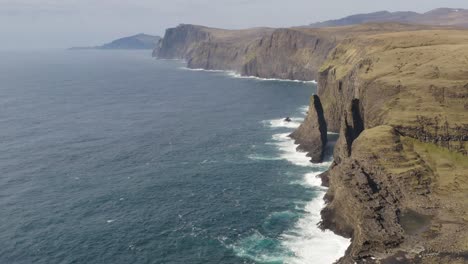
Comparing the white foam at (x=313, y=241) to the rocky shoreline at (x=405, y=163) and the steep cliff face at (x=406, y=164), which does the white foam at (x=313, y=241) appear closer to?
the rocky shoreline at (x=405, y=163)

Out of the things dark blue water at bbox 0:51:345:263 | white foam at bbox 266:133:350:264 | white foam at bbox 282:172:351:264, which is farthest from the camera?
dark blue water at bbox 0:51:345:263

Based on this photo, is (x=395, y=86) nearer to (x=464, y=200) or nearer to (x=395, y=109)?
(x=395, y=109)

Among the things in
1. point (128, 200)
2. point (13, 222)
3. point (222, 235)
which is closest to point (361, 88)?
point (222, 235)

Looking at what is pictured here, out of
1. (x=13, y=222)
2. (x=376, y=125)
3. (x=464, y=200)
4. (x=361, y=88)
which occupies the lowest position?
(x=13, y=222)

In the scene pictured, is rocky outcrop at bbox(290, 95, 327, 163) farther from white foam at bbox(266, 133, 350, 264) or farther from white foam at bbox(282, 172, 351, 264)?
white foam at bbox(282, 172, 351, 264)

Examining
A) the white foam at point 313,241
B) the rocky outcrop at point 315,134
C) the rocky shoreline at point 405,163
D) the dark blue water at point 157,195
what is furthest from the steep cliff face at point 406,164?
the rocky outcrop at point 315,134

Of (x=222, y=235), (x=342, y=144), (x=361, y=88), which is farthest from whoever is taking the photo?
(x=361, y=88)

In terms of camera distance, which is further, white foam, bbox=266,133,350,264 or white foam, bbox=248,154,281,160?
white foam, bbox=248,154,281,160

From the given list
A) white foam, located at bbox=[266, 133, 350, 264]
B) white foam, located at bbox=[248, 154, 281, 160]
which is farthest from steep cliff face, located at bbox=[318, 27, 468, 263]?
white foam, located at bbox=[248, 154, 281, 160]
